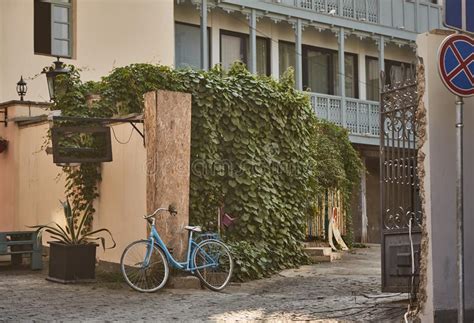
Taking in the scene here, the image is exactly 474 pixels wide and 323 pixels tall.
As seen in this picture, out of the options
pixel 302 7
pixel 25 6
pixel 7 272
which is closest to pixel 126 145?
pixel 7 272

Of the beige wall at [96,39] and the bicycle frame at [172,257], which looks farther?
the beige wall at [96,39]

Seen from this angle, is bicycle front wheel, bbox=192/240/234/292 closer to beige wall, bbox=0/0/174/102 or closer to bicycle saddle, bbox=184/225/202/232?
bicycle saddle, bbox=184/225/202/232

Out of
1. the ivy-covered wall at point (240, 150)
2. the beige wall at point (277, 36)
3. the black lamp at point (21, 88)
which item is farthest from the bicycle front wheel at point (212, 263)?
the beige wall at point (277, 36)

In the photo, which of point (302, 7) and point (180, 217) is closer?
point (180, 217)

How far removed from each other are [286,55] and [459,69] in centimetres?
1941

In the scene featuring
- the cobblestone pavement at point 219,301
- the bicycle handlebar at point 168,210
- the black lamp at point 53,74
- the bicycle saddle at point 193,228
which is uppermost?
the black lamp at point 53,74

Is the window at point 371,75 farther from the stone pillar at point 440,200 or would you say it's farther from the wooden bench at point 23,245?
the stone pillar at point 440,200

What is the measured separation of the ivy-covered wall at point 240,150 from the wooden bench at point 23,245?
1036 mm

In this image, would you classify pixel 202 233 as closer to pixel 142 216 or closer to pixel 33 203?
pixel 142 216

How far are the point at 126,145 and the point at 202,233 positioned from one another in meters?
1.94

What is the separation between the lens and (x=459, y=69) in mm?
8773

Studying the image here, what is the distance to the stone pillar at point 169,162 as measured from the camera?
13281 millimetres

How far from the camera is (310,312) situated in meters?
10.6

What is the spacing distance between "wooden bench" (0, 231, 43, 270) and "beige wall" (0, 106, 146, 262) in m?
1.17
